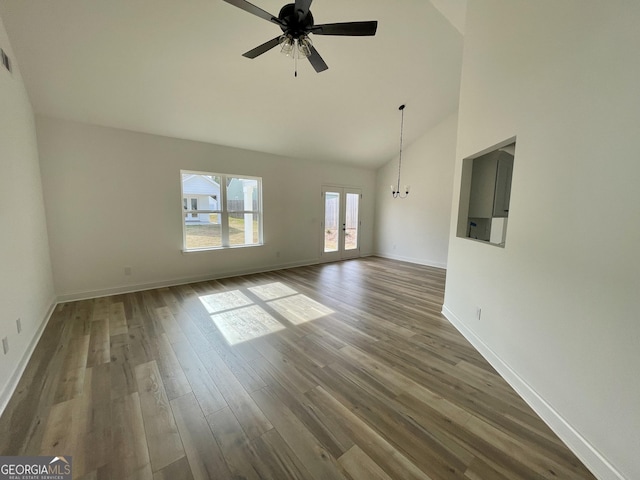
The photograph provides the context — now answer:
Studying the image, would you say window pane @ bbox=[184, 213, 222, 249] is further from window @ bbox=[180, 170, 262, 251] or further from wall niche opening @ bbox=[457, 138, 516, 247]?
wall niche opening @ bbox=[457, 138, 516, 247]

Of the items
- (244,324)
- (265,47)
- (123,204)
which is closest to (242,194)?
(123,204)

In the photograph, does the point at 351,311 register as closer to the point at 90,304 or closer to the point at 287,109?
the point at 287,109

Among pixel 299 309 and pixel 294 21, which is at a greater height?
pixel 294 21

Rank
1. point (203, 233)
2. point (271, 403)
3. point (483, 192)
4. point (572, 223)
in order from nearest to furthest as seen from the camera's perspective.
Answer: point (572, 223), point (271, 403), point (483, 192), point (203, 233)

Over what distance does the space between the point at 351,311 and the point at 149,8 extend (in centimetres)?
393

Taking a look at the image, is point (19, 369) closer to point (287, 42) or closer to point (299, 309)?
point (299, 309)

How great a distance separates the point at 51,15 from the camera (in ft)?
7.43

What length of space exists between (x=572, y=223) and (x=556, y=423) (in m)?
1.27

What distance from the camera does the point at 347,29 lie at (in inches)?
79.2

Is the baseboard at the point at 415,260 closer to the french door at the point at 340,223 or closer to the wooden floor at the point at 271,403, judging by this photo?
the french door at the point at 340,223

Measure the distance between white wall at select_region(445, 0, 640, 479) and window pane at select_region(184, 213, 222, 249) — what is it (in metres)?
4.61

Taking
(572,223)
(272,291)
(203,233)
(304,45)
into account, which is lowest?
(272,291)

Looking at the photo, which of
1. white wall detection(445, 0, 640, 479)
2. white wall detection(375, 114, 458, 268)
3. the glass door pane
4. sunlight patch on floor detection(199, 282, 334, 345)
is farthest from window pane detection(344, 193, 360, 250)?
white wall detection(445, 0, 640, 479)

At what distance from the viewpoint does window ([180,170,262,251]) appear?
4684 mm
